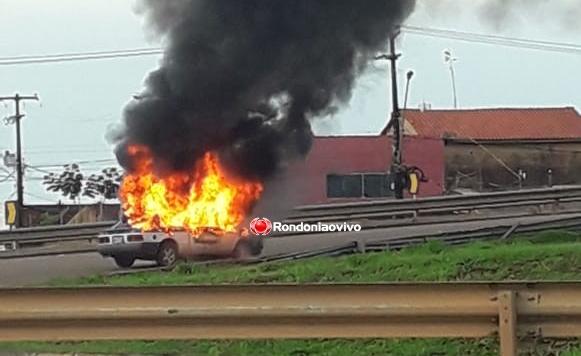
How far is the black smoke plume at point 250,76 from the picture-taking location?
23656 millimetres

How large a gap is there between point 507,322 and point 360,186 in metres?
49.6

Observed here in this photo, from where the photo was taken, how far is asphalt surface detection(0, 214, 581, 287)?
21.8 metres

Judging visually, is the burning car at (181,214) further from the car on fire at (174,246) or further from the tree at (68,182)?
the tree at (68,182)

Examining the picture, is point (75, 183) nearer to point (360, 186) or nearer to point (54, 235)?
point (360, 186)

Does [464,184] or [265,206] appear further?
[464,184]

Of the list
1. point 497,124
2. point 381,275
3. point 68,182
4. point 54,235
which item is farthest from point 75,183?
point 381,275

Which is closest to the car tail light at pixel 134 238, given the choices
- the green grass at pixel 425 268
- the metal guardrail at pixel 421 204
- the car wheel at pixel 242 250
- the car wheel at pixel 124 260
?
the car wheel at pixel 124 260

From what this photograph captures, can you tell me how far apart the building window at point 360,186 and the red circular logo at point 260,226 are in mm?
27824

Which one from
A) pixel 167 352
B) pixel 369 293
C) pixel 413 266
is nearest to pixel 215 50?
pixel 413 266

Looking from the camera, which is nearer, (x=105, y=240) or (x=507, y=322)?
(x=507, y=322)

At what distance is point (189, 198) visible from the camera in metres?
24.6

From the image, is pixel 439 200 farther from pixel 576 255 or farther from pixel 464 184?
pixel 464 184

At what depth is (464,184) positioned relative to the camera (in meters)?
68.4

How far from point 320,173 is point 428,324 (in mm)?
43226
